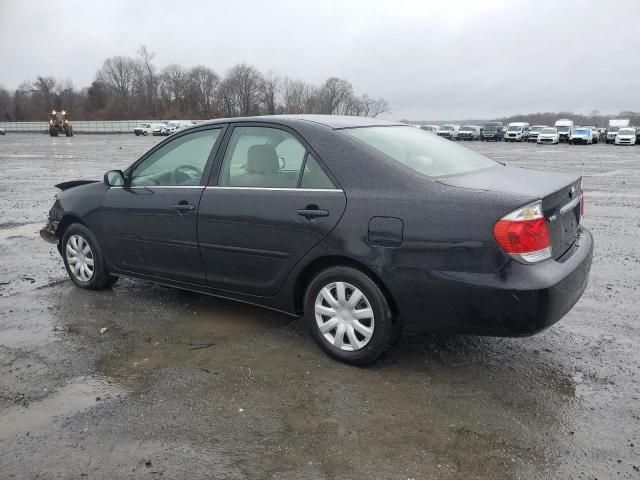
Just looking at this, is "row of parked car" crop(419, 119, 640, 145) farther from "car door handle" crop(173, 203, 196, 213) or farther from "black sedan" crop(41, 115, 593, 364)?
"car door handle" crop(173, 203, 196, 213)

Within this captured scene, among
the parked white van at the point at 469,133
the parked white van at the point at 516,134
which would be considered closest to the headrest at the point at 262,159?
the parked white van at the point at 516,134

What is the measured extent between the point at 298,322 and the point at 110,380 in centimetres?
157

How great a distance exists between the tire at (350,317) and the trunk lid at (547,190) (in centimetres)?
86

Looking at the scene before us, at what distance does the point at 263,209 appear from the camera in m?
4.03

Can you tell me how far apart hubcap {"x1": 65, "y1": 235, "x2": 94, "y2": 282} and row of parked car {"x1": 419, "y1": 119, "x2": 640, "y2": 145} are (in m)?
35.0

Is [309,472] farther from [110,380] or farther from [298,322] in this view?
[298,322]

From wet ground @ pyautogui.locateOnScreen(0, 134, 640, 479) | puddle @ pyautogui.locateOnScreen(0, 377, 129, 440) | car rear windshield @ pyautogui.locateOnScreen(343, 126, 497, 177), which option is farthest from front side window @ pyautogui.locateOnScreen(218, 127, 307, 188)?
puddle @ pyautogui.locateOnScreen(0, 377, 129, 440)

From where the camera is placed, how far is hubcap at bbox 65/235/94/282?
216 inches

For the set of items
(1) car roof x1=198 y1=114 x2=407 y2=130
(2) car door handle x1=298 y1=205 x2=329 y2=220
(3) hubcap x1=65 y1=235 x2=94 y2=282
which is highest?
(1) car roof x1=198 y1=114 x2=407 y2=130

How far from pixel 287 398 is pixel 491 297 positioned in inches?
53.7

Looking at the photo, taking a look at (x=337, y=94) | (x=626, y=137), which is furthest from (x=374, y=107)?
(x=626, y=137)

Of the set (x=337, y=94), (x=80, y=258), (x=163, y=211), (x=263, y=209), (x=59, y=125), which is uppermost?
(x=337, y=94)

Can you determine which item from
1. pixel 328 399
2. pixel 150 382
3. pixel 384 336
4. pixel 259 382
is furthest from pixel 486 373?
pixel 150 382

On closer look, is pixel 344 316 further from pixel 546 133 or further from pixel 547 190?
pixel 546 133
